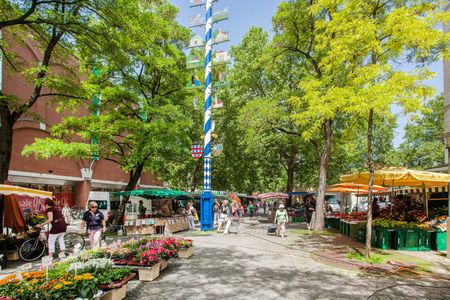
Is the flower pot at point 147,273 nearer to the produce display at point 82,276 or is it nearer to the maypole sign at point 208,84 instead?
the produce display at point 82,276

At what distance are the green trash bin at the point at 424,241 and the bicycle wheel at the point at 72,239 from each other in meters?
12.6

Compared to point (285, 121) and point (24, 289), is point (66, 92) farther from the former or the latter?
point (285, 121)

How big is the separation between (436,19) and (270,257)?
874 cm

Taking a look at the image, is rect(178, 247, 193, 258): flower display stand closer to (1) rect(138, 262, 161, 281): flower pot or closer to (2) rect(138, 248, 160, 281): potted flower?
(2) rect(138, 248, 160, 281): potted flower

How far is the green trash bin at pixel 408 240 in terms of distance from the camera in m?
12.7

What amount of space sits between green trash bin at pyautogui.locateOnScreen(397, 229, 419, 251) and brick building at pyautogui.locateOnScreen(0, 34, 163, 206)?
21132mm

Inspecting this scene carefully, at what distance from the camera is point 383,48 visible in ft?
35.2

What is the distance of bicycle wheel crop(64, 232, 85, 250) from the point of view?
1273cm

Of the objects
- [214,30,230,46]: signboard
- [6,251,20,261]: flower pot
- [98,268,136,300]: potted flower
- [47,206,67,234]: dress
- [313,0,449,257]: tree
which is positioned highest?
[214,30,230,46]: signboard

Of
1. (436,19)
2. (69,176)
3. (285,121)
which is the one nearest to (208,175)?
(285,121)

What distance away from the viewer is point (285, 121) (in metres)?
21.2

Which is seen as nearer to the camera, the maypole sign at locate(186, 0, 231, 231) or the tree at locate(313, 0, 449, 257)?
the tree at locate(313, 0, 449, 257)

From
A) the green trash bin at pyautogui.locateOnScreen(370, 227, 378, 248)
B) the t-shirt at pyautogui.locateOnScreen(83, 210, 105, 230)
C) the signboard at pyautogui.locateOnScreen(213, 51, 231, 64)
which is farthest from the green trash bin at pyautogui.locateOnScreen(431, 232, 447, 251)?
the signboard at pyautogui.locateOnScreen(213, 51, 231, 64)

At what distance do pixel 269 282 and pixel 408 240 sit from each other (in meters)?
7.67
